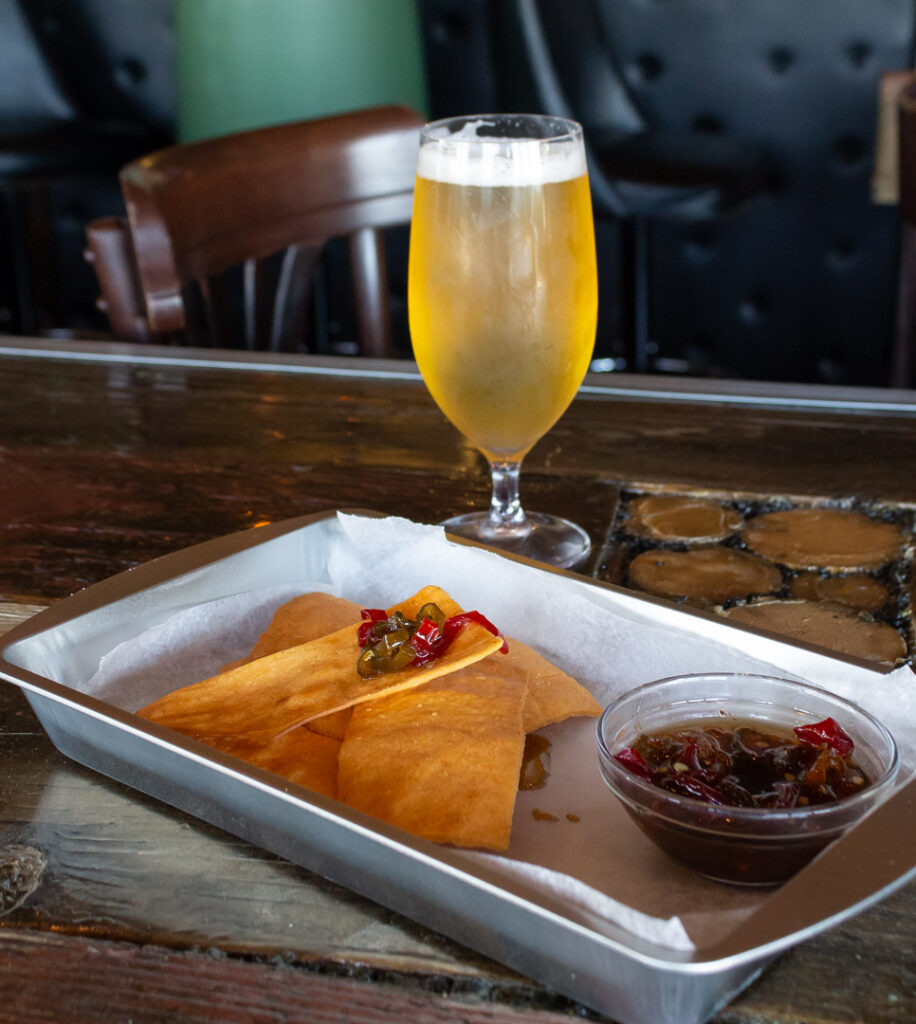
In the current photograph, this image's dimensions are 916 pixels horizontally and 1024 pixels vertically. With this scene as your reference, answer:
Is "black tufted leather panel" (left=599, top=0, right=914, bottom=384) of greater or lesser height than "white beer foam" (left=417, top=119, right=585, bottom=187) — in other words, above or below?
below

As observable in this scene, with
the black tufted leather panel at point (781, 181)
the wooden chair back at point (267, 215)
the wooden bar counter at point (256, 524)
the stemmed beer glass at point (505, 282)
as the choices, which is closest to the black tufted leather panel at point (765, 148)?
the black tufted leather panel at point (781, 181)

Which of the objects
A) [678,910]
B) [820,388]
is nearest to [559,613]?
[678,910]

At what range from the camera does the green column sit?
9.11 ft

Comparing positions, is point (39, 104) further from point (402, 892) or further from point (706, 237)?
point (402, 892)

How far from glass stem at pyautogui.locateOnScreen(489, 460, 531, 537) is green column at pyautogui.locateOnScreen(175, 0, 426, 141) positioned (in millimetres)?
2111

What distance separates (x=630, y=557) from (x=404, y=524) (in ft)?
0.60

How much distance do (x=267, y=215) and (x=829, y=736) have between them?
1.21m

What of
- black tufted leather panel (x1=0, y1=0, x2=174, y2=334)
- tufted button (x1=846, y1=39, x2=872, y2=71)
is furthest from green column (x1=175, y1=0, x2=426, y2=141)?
tufted button (x1=846, y1=39, x2=872, y2=71)

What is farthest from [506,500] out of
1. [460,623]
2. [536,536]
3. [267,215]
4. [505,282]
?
[267,215]

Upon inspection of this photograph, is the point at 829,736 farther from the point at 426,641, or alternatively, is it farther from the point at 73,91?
the point at 73,91

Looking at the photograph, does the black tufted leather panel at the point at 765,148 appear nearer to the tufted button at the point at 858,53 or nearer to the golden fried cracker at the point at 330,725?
the tufted button at the point at 858,53

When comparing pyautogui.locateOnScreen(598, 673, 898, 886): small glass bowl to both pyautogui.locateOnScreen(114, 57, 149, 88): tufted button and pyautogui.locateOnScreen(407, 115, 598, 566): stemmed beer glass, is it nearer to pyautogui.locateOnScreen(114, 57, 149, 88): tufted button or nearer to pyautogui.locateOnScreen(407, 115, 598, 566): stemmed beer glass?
pyautogui.locateOnScreen(407, 115, 598, 566): stemmed beer glass

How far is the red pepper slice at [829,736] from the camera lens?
0.55 m

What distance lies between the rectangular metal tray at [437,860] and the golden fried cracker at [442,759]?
3 centimetres
